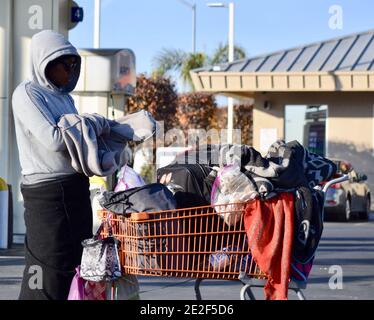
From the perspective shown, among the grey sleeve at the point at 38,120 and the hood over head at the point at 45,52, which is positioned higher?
the hood over head at the point at 45,52

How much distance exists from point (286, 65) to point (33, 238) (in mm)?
22845

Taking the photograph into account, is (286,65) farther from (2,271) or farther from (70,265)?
(70,265)

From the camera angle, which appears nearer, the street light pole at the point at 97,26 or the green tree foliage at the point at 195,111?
the street light pole at the point at 97,26

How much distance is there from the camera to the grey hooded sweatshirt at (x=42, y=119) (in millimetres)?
5320

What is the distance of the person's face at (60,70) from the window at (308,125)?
2272 cm

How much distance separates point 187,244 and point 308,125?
23052 mm

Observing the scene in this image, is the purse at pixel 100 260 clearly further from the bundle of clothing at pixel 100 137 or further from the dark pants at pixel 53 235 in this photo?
the bundle of clothing at pixel 100 137

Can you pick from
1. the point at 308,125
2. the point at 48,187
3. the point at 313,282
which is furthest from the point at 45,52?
the point at 308,125

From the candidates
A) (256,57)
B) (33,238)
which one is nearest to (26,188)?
(33,238)

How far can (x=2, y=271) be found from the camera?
34.4ft

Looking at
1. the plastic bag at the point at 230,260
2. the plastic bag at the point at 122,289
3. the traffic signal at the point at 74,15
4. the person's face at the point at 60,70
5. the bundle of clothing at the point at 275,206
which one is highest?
the traffic signal at the point at 74,15

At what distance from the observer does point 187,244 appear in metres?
5.62

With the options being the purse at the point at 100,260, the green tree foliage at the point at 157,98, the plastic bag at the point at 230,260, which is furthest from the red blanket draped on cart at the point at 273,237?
the green tree foliage at the point at 157,98

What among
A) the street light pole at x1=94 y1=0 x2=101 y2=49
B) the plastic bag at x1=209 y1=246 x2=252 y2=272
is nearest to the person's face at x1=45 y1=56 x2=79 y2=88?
the plastic bag at x1=209 y1=246 x2=252 y2=272
